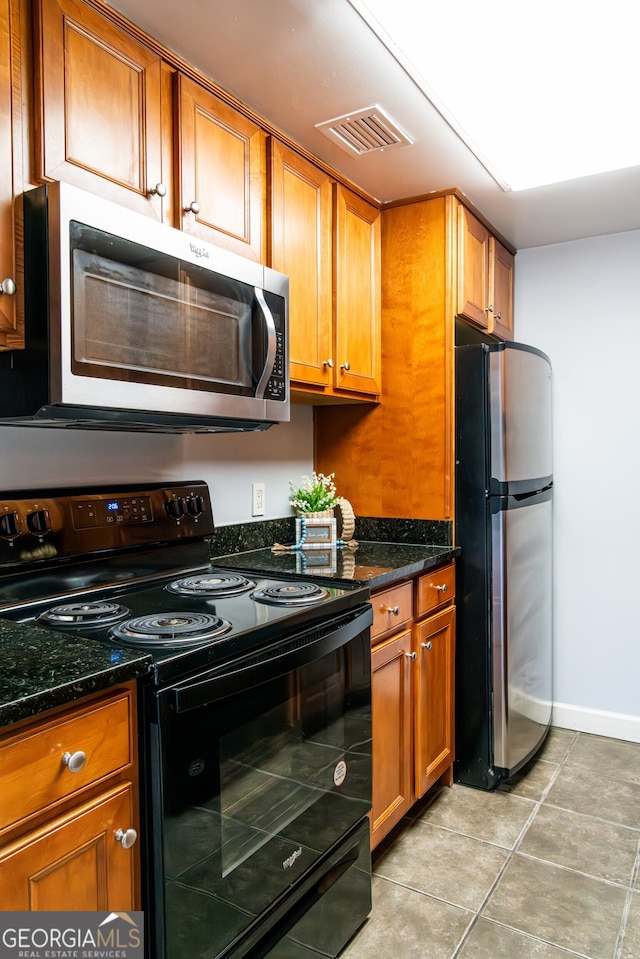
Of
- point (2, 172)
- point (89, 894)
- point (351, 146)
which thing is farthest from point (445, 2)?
point (89, 894)

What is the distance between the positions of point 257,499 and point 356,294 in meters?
0.85

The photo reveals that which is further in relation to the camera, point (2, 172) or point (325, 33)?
point (325, 33)

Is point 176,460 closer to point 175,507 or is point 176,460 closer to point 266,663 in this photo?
point 175,507

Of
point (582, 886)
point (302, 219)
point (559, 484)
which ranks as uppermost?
point (302, 219)

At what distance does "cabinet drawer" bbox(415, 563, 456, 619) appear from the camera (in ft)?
7.34

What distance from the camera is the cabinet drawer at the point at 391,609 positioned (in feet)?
6.41

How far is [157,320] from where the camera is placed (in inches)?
60.5

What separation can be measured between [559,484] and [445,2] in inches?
85.7

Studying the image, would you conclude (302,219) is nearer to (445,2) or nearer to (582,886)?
(445,2)

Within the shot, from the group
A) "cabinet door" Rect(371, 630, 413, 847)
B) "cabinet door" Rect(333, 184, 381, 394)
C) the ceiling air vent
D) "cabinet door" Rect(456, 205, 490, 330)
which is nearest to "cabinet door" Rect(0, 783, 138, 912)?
"cabinet door" Rect(371, 630, 413, 847)

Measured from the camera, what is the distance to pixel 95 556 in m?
1.73

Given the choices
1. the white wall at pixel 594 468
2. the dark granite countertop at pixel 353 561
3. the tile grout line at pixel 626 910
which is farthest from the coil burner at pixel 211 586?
the white wall at pixel 594 468

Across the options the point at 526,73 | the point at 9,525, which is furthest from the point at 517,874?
the point at 526,73

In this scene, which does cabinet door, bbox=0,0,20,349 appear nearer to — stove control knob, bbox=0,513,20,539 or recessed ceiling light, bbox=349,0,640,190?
stove control knob, bbox=0,513,20,539
